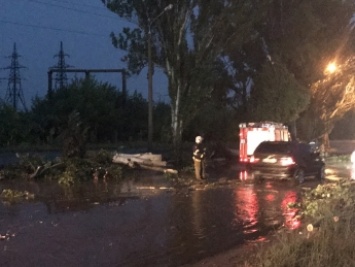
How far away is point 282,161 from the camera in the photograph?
21938mm

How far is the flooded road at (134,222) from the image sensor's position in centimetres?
1005

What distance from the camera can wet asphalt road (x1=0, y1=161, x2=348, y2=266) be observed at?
10.1m

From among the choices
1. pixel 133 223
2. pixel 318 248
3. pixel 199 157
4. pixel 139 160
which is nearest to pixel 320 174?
pixel 199 157

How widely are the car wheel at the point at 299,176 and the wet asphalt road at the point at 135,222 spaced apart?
1403 mm

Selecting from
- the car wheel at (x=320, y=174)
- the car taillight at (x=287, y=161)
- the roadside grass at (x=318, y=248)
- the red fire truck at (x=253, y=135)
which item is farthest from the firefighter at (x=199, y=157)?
the roadside grass at (x=318, y=248)

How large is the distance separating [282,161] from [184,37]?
9244mm

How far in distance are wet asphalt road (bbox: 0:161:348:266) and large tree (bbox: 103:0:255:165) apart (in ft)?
29.2

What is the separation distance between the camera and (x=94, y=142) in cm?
4088

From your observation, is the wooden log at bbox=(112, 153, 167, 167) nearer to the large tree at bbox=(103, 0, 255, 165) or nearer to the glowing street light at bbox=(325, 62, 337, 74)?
the large tree at bbox=(103, 0, 255, 165)

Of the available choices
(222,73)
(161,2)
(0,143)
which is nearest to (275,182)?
(161,2)

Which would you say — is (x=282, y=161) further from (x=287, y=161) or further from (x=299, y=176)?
(x=299, y=176)

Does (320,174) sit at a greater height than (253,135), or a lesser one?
lesser

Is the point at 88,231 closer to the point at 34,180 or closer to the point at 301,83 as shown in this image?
the point at 34,180

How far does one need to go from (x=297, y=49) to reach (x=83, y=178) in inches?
722
